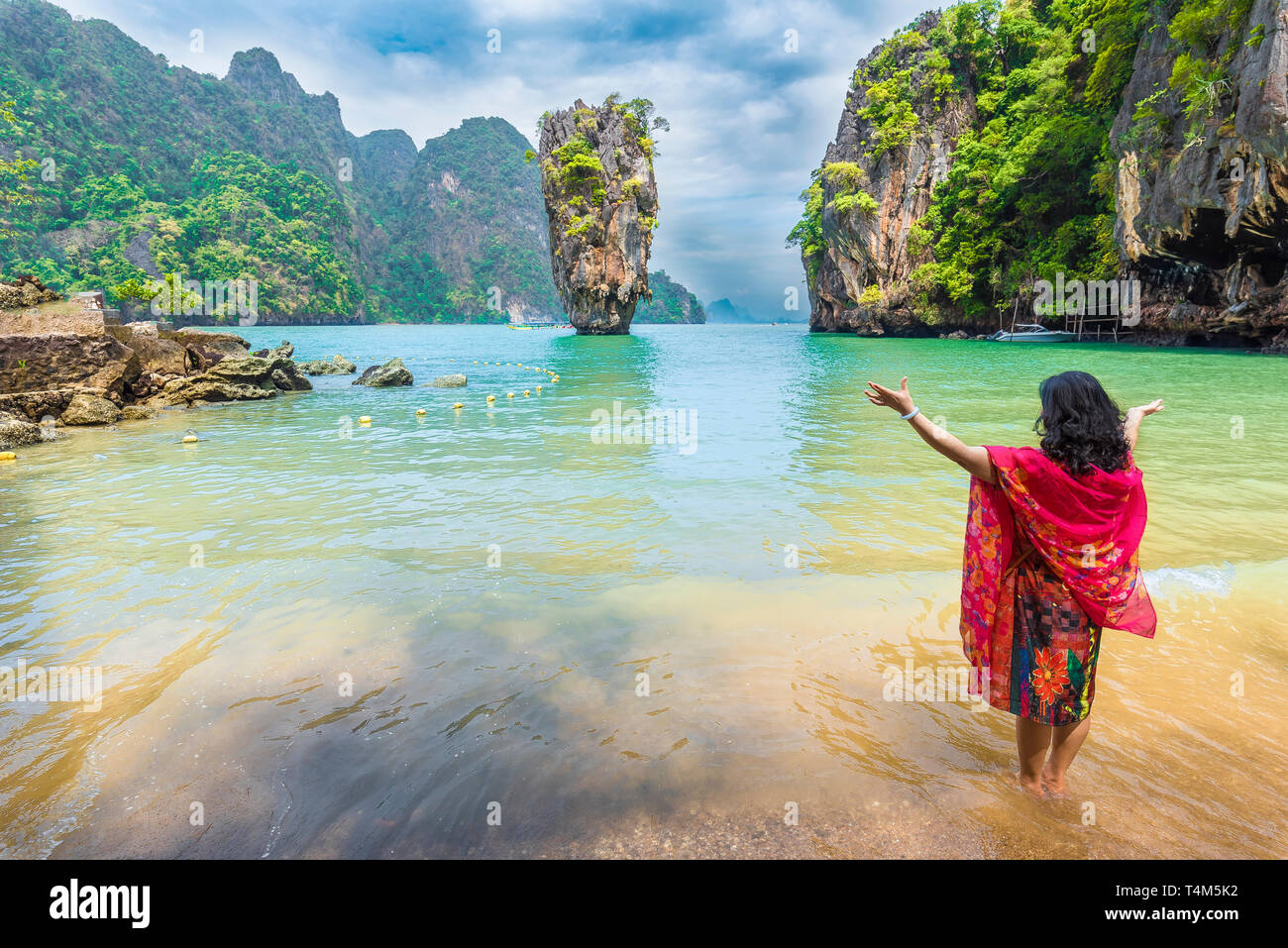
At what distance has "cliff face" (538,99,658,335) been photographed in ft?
210

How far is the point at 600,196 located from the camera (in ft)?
209

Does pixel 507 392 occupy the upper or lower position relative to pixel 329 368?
lower

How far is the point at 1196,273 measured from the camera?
99.3 feet

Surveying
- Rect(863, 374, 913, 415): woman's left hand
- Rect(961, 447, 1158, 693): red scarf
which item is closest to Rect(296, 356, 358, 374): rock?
Rect(863, 374, 913, 415): woman's left hand

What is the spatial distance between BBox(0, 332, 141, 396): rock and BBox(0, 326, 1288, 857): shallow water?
25.7 feet

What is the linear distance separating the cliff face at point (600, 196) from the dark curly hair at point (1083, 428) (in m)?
66.8

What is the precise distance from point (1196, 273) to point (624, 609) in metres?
38.9

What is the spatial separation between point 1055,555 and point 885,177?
6188 centimetres

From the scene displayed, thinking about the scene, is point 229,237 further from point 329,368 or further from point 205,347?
point 205,347

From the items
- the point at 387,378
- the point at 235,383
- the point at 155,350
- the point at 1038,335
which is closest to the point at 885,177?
the point at 1038,335

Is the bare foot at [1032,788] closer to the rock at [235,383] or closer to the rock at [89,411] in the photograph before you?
the rock at [89,411]
